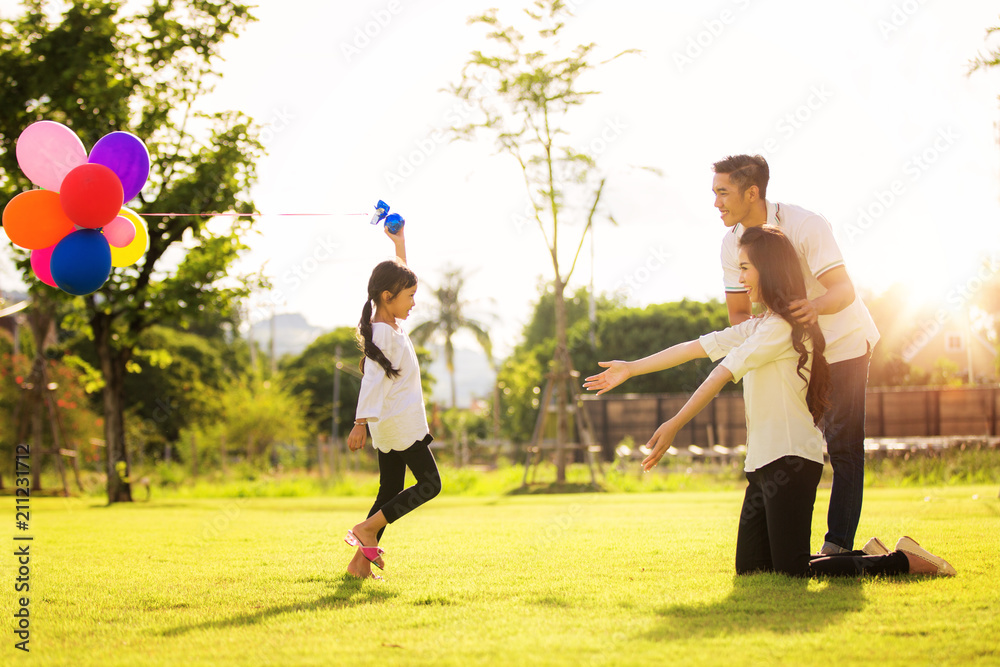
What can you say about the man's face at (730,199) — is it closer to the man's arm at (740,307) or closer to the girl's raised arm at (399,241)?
the man's arm at (740,307)

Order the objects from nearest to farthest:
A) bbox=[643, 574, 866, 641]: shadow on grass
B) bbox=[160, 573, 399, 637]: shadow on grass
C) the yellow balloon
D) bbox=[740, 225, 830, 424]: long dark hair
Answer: bbox=[643, 574, 866, 641]: shadow on grass → bbox=[160, 573, 399, 637]: shadow on grass → bbox=[740, 225, 830, 424]: long dark hair → the yellow balloon

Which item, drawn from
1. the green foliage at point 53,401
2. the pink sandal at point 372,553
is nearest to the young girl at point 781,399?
the pink sandal at point 372,553

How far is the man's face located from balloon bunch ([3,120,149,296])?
3792 mm

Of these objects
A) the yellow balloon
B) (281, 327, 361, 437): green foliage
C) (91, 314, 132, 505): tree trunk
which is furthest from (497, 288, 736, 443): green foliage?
the yellow balloon

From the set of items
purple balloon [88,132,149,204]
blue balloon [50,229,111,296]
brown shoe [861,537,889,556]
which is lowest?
brown shoe [861,537,889,556]

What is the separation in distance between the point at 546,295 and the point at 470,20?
3757 centimetres

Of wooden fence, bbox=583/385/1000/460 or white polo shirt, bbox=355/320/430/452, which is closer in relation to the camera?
white polo shirt, bbox=355/320/430/452

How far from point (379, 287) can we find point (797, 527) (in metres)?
2.46

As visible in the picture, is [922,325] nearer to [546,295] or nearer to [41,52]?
[546,295]

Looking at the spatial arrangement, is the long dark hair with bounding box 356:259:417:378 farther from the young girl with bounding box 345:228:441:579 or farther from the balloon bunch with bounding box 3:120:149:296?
the balloon bunch with bounding box 3:120:149:296

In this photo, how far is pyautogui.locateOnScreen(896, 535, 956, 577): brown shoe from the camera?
12.3ft

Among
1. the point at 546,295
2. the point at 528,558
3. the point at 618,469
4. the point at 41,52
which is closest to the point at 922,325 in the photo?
the point at 546,295

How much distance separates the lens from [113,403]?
51.7 ft

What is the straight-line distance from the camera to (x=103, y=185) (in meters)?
5.41
